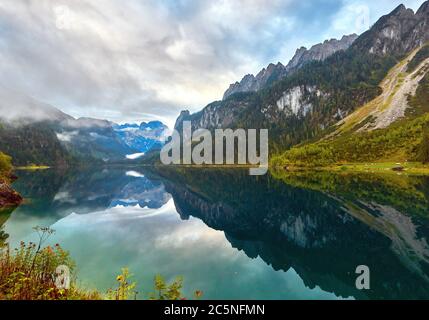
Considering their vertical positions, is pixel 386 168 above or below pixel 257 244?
above

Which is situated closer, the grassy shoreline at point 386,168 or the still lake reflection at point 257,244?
the still lake reflection at point 257,244

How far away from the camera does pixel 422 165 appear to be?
Answer: 5940 inches

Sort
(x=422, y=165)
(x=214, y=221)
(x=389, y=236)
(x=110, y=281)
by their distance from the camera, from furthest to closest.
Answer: (x=422, y=165) → (x=214, y=221) → (x=389, y=236) → (x=110, y=281)

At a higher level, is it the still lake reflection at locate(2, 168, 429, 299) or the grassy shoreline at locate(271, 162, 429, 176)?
the grassy shoreline at locate(271, 162, 429, 176)

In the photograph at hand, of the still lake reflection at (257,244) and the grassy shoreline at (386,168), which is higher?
the grassy shoreline at (386,168)

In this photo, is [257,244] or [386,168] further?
[386,168]

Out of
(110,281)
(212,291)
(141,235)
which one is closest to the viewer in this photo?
(212,291)

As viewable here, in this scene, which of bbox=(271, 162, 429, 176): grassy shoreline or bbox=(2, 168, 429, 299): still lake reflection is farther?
bbox=(271, 162, 429, 176): grassy shoreline
